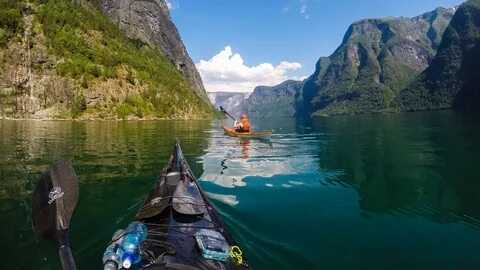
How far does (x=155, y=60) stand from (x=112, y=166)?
154 meters

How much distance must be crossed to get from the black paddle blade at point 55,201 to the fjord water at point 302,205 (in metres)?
1.68

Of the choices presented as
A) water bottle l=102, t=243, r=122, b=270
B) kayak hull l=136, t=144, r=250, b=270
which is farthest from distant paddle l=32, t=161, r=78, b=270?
kayak hull l=136, t=144, r=250, b=270

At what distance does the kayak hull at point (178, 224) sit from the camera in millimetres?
5820

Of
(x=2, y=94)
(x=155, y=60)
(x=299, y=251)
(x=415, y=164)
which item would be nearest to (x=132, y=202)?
(x=299, y=251)

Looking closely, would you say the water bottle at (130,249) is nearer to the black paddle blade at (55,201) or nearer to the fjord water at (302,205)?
the black paddle blade at (55,201)

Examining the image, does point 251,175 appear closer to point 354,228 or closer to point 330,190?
point 330,190

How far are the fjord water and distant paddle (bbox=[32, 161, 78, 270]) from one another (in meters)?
1.67

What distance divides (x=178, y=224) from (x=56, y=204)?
2.54 metres

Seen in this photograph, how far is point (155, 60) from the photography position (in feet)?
546

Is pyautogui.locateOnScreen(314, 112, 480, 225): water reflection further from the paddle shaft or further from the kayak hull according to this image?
the paddle shaft

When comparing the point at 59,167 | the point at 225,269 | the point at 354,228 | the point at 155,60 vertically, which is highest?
the point at 155,60

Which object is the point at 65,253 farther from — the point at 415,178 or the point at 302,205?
the point at 415,178

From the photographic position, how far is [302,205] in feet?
Answer: 44.5

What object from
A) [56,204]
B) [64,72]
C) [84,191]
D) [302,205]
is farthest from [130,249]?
[64,72]
